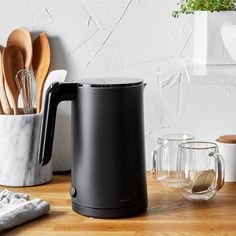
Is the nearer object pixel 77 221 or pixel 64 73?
pixel 77 221

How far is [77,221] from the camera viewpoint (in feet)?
4.45

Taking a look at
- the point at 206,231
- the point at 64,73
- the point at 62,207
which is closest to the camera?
the point at 206,231

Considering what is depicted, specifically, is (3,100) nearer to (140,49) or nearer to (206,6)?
(140,49)

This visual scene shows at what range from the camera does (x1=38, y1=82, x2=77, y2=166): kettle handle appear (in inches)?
53.1

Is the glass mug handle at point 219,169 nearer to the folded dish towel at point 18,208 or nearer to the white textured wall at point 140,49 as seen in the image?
the white textured wall at point 140,49

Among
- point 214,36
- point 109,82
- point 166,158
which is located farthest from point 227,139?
point 109,82

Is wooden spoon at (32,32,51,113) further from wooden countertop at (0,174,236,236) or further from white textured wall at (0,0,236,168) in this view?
wooden countertop at (0,174,236,236)

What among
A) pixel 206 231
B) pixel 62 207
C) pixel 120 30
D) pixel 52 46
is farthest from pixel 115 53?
pixel 206 231

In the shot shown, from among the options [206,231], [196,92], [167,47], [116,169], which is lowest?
[206,231]

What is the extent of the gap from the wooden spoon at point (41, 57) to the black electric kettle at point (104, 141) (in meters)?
0.32

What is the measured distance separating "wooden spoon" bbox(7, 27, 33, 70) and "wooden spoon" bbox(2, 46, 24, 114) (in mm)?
13

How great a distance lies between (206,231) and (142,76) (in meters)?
0.53

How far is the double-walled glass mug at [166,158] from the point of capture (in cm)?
160

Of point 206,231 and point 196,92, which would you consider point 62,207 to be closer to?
point 206,231
